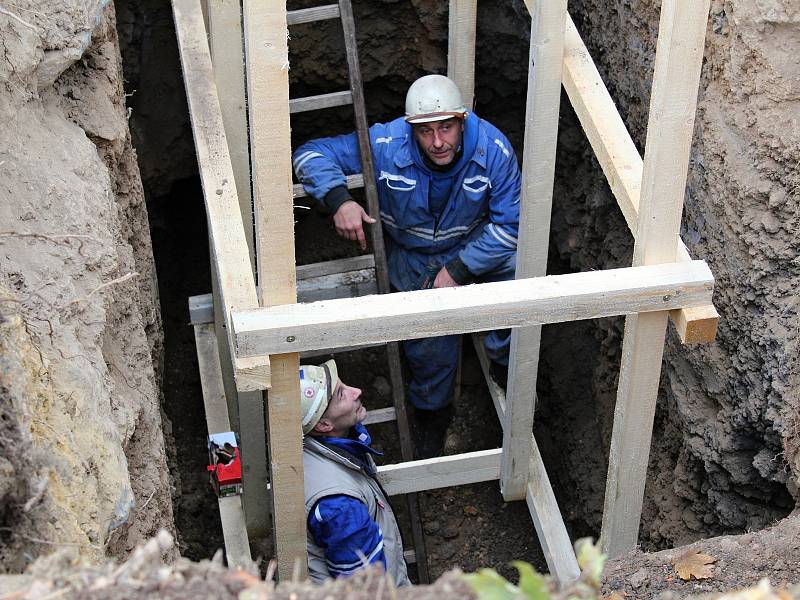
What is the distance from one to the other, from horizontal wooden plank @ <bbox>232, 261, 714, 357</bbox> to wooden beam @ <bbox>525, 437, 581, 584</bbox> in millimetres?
1440

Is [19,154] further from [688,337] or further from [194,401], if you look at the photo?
[194,401]

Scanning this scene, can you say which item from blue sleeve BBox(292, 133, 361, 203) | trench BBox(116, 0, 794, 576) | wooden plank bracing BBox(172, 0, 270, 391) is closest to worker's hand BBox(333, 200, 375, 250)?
blue sleeve BBox(292, 133, 361, 203)

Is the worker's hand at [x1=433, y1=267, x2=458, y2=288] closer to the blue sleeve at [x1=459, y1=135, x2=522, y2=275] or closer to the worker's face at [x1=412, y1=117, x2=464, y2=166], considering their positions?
the blue sleeve at [x1=459, y1=135, x2=522, y2=275]

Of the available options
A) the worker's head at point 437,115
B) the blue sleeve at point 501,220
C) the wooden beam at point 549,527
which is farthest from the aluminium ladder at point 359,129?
the wooden beam at point 549,527

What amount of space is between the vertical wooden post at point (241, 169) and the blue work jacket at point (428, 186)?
0.68 metres

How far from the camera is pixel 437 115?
171 inches

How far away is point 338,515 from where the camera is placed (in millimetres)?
3467

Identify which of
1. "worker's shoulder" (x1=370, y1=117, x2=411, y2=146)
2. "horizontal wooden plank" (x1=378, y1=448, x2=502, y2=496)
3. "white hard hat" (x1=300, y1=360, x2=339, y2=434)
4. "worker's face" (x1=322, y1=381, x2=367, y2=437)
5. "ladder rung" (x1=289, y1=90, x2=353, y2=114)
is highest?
"ladder rung" (x1=289, y1=90, x2=353, y2=114)

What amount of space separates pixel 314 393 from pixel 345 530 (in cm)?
52

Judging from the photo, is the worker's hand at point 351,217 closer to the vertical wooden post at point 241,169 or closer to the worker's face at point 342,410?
the vertical wooden post at point 241,169

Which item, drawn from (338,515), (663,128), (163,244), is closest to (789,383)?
(663,128)

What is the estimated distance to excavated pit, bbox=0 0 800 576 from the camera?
2.37m

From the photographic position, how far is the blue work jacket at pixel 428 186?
4477 millimetres

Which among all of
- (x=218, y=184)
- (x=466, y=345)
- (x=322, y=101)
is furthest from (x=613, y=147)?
(x=466, y=345)
